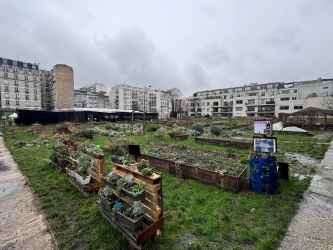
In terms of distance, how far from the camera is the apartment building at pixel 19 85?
49500 millimetres

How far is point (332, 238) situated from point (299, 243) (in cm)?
63

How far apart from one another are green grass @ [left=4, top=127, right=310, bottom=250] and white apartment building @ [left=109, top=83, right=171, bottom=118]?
64.6 meters

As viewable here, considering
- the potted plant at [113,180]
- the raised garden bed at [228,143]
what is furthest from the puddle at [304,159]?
the potted plant at [113,180]

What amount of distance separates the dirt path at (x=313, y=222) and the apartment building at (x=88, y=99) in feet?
259

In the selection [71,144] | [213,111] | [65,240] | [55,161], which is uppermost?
[213,111]

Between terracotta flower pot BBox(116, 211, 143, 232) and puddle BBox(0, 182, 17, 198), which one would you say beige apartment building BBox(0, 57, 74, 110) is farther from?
terracotta flower pot BBox(116, 211, 143, 232)

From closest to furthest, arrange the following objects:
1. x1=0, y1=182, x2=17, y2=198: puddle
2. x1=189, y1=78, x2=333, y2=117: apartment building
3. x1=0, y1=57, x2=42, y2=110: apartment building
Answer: x1=0, y1=182, x2=17, y2=198: puddle < x1=189, y1=78, x2=333, y2=117: apartment building < x1=0, y1=57, x2=42, y2=110: apartment building

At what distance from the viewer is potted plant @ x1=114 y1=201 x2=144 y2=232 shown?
2.31 m

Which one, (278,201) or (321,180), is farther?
(321,180)

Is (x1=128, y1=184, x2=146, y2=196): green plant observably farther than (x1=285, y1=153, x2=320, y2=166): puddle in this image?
No

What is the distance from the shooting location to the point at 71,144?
6523 mm

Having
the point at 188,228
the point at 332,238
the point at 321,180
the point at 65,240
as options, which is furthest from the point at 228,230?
the point at 321,180

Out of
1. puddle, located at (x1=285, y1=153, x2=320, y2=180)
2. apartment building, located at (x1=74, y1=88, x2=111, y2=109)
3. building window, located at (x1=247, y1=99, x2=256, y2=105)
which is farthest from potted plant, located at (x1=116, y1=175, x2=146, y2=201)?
apartment building, located at (x1=74, y1=88, x2=111, y2=109)

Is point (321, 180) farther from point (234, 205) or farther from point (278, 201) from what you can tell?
point (234, 205)
